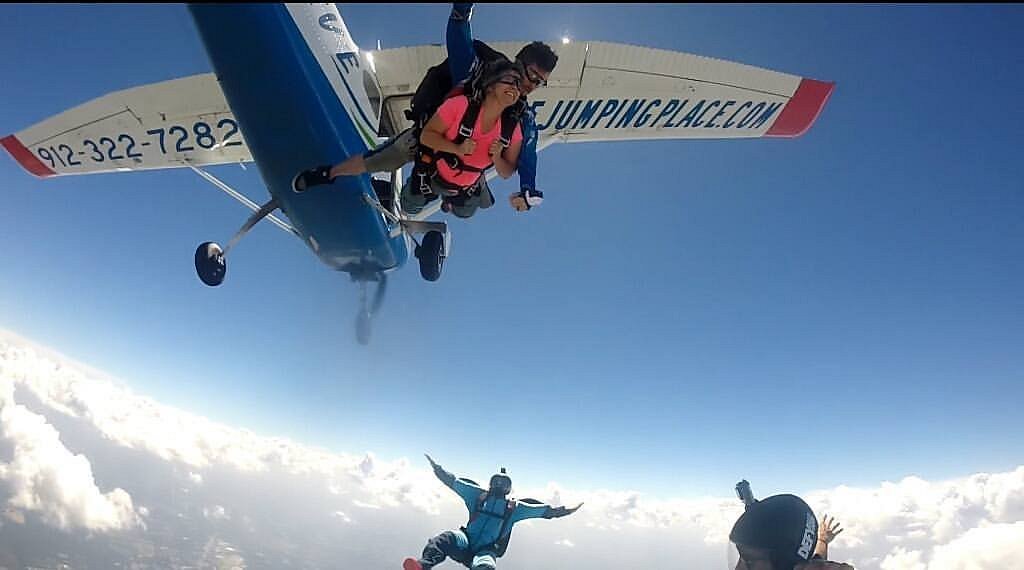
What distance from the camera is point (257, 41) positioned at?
3.21 metres

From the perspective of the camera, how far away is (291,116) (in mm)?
3688

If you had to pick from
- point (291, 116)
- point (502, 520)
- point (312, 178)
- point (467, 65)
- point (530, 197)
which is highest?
point (467, 65)

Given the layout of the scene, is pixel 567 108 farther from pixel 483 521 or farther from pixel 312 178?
pixel 483 521

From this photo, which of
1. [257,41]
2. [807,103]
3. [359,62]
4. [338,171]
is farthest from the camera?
[807,103]

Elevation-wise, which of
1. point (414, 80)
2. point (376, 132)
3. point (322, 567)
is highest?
point (414, 80)

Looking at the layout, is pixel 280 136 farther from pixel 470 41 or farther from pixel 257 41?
pixel 470 41

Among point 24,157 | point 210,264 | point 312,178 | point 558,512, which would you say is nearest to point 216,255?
point 210,264

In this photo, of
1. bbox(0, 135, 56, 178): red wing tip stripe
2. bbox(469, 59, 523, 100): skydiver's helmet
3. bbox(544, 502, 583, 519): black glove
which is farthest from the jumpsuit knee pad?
bbox(0, 135, 56, 178): red wing tip stripe

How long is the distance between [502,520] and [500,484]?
1.50ft

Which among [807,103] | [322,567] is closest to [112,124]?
[807,103]

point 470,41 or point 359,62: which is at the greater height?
point 359,62

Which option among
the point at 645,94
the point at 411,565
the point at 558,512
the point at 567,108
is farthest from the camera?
the point at 558,512

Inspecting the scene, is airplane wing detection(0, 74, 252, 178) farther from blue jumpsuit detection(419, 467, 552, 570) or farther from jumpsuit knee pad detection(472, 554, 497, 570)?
jumpsuit knee pad detection(472, 554, 497, 570)

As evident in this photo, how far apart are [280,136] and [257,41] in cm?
76
